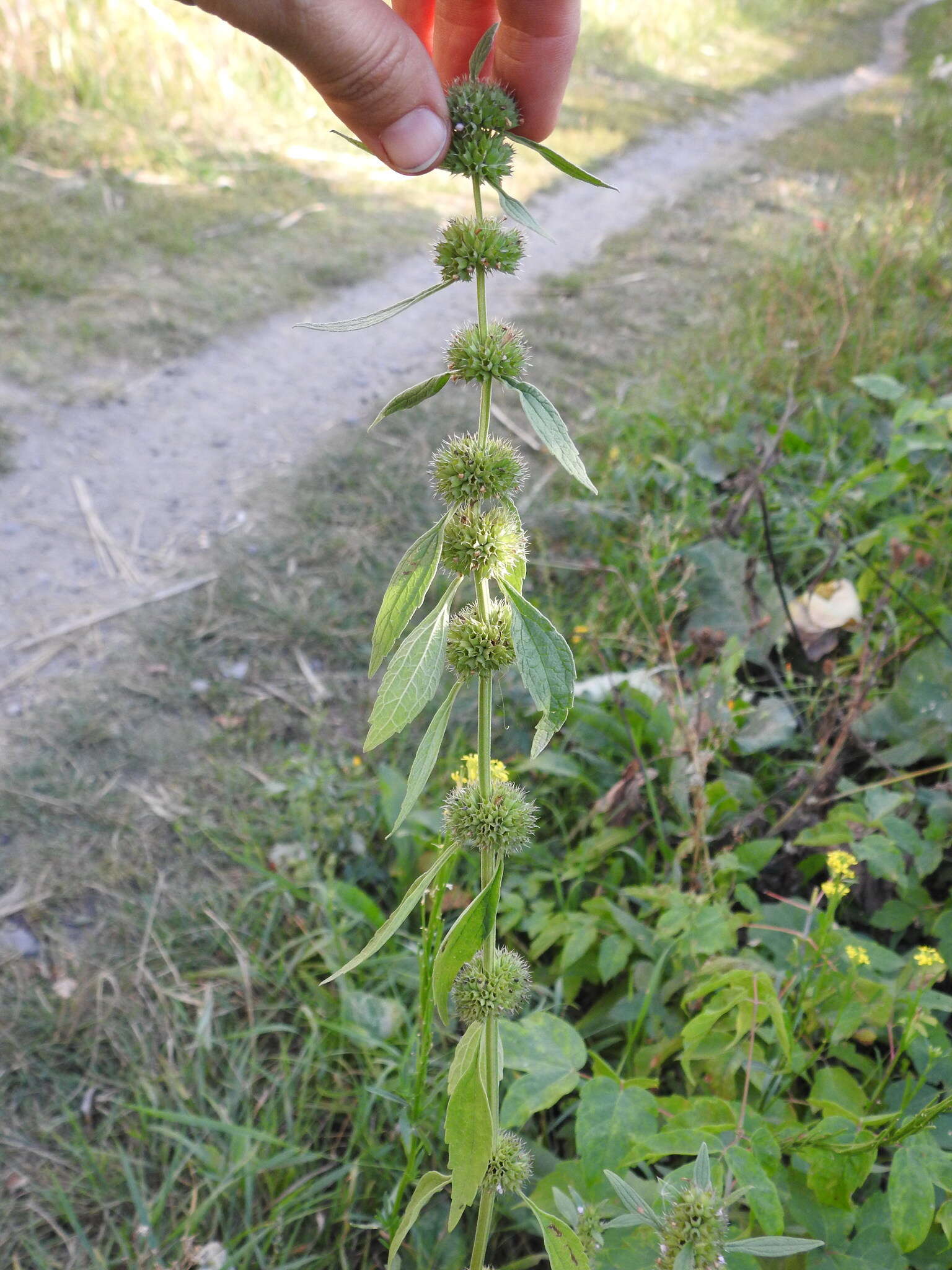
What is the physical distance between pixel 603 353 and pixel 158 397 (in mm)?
2402

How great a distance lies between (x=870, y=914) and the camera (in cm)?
198

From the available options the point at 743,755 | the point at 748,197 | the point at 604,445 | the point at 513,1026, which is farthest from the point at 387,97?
the point at 748,197

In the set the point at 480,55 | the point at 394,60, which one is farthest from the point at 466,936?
the point at 394,60

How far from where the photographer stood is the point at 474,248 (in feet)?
3.50

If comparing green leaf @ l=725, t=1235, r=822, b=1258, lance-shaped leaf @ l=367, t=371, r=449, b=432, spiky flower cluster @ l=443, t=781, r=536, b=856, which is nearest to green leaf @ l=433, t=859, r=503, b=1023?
spiky flower cluster @ l=443, t=781, r=536, b=856

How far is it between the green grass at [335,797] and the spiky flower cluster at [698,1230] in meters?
0.62

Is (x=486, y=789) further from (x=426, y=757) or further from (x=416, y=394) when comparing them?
(x=416, y=394)

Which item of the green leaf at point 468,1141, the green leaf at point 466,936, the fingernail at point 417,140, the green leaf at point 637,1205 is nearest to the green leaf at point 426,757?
the green leaf at point 466,936

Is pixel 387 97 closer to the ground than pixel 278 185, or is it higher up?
higher up

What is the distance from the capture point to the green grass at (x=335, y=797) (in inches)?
70.8

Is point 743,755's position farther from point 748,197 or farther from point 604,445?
point 748,197

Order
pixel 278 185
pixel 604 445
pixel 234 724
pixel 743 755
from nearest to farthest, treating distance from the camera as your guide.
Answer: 1. pixel 743 755
2. pixel 234 724
3. pixel 604 445
4. pixel 278 185

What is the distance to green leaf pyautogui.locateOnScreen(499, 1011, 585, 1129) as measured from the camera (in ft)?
4.79

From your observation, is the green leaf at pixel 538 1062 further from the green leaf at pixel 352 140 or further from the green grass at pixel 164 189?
the green grass at pixel 164 189
